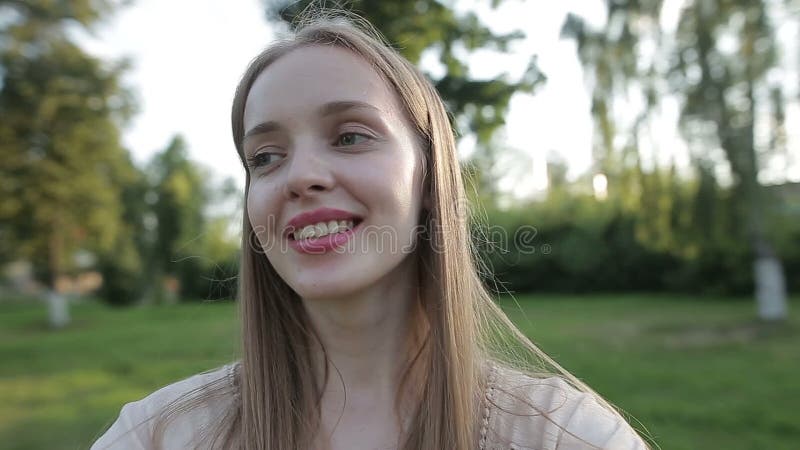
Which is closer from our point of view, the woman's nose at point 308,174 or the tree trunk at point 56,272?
the woman's nose at point 308,174

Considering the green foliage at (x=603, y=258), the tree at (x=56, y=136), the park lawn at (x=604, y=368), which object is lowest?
the park lawn at (x=604, y=368)

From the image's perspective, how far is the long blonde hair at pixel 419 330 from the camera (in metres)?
1.37

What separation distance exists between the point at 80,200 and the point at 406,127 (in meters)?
14.1

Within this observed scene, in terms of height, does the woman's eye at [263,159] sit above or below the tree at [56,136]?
below

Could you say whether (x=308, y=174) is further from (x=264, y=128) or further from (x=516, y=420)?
(x=516, y=420)

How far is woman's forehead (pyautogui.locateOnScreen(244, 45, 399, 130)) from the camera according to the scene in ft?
4.42

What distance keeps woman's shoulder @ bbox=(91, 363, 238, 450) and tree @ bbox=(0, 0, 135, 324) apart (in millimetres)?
4019

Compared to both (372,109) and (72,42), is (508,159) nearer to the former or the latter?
(372,109)

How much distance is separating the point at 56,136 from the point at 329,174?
10.1 meters

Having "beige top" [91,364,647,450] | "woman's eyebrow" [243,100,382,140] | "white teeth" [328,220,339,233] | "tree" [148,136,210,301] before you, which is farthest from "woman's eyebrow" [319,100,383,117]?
"tree" [148,136,210,301]

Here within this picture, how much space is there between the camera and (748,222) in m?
11.8

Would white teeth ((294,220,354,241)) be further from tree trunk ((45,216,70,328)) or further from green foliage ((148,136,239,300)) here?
green foliage ((148,136,239,300))

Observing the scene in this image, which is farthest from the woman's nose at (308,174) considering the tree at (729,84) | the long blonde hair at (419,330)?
the tree at (729,84)

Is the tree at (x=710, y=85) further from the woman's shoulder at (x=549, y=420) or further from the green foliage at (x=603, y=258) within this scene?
the woman's shoulder at (x=549, y=420)
